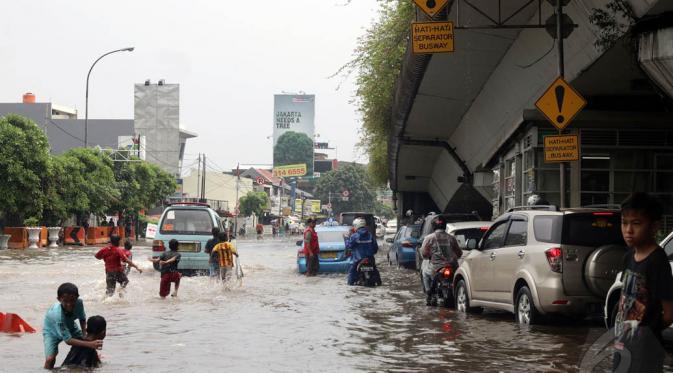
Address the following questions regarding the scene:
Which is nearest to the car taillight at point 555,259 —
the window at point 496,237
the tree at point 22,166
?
the window at point 496,237

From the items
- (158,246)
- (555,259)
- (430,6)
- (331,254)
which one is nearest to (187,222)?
(158,246)

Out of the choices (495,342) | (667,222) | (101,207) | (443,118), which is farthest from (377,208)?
(495,342)

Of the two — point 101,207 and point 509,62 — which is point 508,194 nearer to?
point 509,62

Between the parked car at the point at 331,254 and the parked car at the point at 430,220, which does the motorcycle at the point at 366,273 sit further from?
the parked car at the point at 331,254

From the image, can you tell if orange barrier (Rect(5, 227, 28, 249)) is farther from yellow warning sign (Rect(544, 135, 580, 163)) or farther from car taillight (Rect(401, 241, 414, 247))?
yellow warning sign (Rect(544, 135, 580, 163))

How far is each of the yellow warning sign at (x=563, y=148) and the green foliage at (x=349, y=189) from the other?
13276 cm

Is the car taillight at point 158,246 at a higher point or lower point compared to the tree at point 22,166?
lower

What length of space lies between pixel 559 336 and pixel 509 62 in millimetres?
12516

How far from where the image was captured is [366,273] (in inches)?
787

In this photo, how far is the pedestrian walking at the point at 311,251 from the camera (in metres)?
23.3

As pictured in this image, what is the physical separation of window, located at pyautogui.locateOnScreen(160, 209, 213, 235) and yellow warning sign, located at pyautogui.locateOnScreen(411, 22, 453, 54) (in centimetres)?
759

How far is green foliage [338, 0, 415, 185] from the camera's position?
96.0 ft

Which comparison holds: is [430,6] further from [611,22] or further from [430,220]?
[430,220]

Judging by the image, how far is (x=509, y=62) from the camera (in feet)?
75.3
